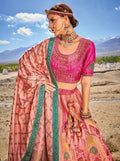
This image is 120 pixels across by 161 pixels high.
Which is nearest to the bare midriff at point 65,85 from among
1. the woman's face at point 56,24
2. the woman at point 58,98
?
the woman at point 58,98

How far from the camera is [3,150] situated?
7.50ft

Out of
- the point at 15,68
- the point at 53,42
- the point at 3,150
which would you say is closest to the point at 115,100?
the point at 3,150

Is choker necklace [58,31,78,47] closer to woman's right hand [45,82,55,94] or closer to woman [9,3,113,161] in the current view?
woman [9,3,113,161]

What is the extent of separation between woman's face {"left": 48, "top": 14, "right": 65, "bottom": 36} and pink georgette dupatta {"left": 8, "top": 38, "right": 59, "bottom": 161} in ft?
0.35

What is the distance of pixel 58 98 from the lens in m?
1.29

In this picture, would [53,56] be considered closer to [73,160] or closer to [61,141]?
[61,141]

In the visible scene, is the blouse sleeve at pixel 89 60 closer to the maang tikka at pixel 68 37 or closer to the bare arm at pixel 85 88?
the bare arm at pixel 85 88

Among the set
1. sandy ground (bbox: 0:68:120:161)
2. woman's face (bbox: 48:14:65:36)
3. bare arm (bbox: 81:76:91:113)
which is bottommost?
sandy ground (bbox: 0:68:120:161)

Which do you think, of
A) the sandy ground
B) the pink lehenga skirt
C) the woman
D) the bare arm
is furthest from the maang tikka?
the sandy ground

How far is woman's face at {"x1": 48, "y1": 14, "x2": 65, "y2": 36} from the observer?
120 centimetres

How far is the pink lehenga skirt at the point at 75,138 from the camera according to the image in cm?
120

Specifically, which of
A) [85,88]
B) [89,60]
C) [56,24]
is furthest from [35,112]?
[56,24]

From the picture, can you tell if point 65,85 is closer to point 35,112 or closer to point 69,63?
point 69,63

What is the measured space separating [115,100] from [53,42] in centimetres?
391
